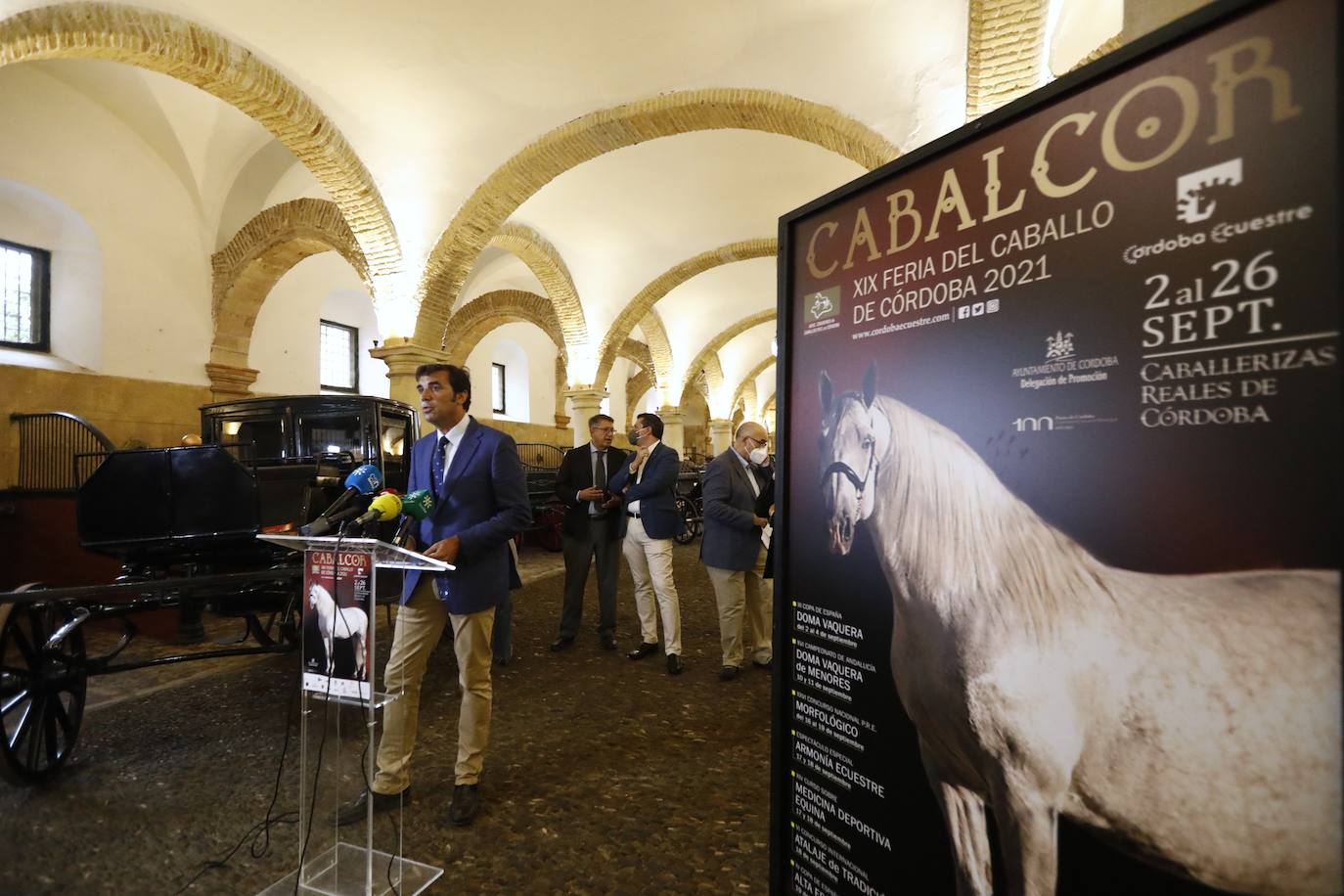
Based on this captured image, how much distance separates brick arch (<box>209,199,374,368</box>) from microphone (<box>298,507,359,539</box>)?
9.54 metres

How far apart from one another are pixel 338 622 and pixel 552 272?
1155 centimetres

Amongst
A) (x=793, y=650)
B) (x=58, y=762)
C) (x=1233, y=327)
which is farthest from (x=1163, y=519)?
(x=58, y=762)

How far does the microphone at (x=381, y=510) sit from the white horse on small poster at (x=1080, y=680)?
153 centimetres

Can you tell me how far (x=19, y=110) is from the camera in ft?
29.0

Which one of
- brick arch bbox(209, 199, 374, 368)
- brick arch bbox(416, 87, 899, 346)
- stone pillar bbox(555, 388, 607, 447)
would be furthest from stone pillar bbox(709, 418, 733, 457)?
brick arch bbox(416, 87, 899, 346)

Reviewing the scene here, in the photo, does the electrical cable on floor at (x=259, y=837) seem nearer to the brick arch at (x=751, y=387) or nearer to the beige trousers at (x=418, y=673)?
the beige trousers at (x=418, y=673)

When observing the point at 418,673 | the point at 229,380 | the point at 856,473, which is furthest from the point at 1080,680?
the point at 229,380

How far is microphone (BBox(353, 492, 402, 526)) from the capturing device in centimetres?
226

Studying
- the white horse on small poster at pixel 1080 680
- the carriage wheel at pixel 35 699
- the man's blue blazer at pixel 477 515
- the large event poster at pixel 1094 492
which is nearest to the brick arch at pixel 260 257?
the carriage wheel at pixel 35 699

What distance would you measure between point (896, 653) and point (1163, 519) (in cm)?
59

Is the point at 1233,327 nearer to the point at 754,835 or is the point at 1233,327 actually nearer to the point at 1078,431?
the point at 1078,431

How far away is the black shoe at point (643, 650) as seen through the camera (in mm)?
5055

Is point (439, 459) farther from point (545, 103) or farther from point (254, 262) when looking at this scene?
point (254, 262)

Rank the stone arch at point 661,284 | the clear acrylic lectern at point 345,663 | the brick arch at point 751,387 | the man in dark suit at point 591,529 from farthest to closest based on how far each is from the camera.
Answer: the brick arch at point 751,387 < the stone arch at point 661,284 < the man in dark suit at point 591,529 < the clear acrylic lectern at point 345,663
